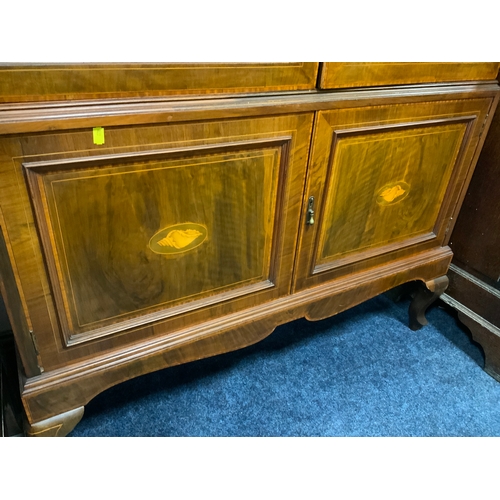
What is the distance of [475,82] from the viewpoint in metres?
0.77

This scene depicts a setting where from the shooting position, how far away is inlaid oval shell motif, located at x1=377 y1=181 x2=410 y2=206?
0.81m

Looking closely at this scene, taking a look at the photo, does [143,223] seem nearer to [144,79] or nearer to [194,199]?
[194,199]

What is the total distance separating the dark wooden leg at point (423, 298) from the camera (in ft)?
3.39

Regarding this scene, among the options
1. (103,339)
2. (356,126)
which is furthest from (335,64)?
(103,339)

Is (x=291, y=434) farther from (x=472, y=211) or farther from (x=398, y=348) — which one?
(x=472, y=211)

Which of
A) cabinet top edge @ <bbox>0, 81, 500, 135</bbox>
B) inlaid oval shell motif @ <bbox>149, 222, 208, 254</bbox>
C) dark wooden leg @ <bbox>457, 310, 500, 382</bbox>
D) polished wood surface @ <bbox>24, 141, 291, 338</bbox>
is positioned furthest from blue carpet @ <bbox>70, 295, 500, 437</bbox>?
cabinet top edge @ <bbox>0, 81, 500, 135</bbox>

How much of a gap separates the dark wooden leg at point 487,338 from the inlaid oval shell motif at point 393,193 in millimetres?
404

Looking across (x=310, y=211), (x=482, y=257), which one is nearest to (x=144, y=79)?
(x=310, y=211)

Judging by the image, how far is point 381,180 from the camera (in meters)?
0.79

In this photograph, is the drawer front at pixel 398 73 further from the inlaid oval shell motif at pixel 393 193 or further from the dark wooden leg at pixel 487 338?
the dark wooden leg at pixel 487 338

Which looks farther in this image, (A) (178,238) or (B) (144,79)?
(A) (178,238)

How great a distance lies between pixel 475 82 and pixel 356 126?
0.26 m

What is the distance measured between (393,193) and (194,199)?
40 centimetres

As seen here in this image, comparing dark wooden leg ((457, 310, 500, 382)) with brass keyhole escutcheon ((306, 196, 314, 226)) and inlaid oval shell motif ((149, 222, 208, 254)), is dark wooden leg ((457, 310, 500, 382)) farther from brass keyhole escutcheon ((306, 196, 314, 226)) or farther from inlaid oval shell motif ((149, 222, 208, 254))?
inlaid oval shell motif ((149, 222, 208, 254))
